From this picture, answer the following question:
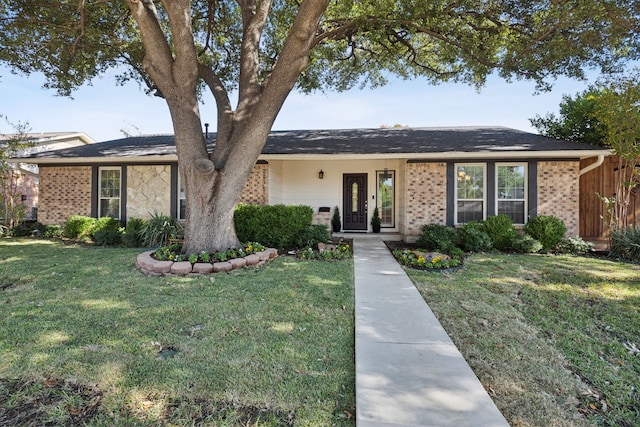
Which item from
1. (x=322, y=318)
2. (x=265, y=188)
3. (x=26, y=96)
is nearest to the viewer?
(x=322, y=318)

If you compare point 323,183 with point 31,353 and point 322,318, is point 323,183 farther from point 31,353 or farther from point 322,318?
point 31,353

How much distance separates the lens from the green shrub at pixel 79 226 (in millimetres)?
9828

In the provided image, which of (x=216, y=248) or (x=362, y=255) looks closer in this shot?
(x=216, y=248)

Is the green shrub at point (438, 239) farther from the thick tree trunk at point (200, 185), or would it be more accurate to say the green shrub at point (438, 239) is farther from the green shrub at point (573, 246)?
the thick tree trunk at point (200, 185)

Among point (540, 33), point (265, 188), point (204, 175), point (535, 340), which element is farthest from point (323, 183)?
point (535, 340)

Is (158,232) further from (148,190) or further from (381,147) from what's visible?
(381,147)

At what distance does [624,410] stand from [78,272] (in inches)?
290

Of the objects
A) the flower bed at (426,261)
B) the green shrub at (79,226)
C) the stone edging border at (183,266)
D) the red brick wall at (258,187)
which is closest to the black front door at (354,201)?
the red brick wall at (258,187)

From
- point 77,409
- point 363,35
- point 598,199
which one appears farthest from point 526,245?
point 77,409

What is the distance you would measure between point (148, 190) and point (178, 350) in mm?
9217

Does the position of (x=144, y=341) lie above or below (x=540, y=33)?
below

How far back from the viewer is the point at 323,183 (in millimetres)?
11844

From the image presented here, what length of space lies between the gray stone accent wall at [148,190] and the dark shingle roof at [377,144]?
67 cm

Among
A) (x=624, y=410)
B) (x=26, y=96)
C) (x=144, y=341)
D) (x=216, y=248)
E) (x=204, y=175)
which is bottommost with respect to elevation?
(x=624, y=410)
